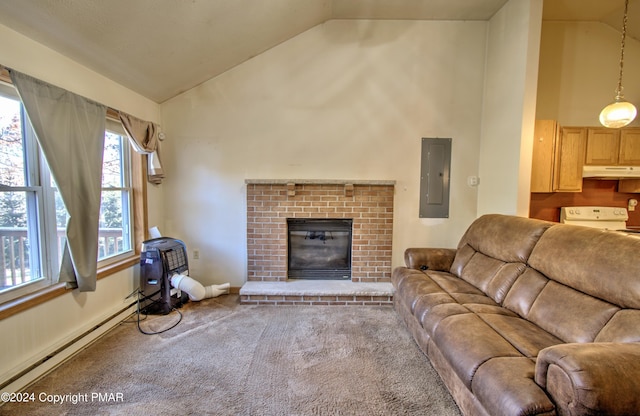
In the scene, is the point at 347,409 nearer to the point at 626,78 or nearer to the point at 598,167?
the point at 598,167

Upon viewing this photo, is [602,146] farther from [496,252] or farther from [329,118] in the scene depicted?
[329,118]

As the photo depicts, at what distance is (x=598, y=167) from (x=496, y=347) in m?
2.75

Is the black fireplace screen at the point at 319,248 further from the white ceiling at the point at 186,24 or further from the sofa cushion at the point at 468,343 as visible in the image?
the white ceiling at the point at 186,24

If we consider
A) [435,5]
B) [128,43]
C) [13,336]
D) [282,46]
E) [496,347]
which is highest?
[435,5]

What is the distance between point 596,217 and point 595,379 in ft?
10.3

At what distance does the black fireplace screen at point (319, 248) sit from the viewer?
3.29 metres

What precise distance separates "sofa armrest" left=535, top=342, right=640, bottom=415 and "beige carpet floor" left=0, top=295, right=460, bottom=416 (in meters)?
0.70

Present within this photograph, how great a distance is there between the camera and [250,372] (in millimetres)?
1848

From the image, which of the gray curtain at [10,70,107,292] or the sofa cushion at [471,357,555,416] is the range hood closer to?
the sofa cushion at [471,357,555,416]

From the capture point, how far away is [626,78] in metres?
3.08

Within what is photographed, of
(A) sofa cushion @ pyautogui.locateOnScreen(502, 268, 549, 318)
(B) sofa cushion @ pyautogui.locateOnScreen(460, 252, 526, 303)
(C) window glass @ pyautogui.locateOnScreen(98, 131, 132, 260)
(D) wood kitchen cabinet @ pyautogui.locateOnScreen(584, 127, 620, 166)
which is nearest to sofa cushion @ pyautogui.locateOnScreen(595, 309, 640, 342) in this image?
(A) sofa cushion @ pyautogui.locateOnScreen(502, 268, 549, 318)

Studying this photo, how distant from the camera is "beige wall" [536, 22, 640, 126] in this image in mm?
3025

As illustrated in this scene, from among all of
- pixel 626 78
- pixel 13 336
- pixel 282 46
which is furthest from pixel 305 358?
pixel 626 78

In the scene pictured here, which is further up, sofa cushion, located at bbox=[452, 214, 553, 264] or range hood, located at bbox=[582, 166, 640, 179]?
range hood, located at bbox=[582, 166, 640, 179]
